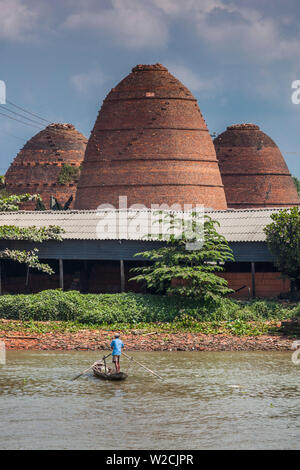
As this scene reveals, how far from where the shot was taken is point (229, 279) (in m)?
32.6

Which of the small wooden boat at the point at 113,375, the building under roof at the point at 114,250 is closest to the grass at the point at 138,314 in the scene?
the building under roof at the point at 114,250

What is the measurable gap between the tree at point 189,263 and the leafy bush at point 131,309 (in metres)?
0.48

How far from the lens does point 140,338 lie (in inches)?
1043

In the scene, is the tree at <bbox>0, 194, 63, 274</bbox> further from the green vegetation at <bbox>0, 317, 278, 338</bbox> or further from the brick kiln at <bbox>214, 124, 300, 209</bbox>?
the brick kiln at <bbox>214, 124, 300, 209</bbox>

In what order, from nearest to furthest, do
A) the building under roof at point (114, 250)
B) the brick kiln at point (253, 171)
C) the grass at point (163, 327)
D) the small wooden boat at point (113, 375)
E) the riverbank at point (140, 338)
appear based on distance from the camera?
the small wooden boat at point (113, 375), the riverbank at point (140, 338), the grass at point (163, 327), the building under roof at point (114, 250), the brick kiln at point (253, 171)

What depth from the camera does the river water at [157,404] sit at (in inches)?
615

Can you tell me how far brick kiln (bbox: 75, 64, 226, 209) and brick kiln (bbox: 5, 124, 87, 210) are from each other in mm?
17739

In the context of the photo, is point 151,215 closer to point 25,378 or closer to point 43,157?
point 25,378

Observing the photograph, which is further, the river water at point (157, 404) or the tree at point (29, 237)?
the tree at point (29, 237)

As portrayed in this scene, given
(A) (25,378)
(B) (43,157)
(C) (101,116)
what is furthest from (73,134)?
(A) (25,378)

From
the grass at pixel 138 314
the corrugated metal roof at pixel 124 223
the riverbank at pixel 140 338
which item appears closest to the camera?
the riverbank at pixel 140 338

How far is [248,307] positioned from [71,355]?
749 cm

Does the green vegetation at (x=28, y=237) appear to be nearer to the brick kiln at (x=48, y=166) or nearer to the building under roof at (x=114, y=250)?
the building under roof at (x=114, y=250)

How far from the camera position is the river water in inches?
615
